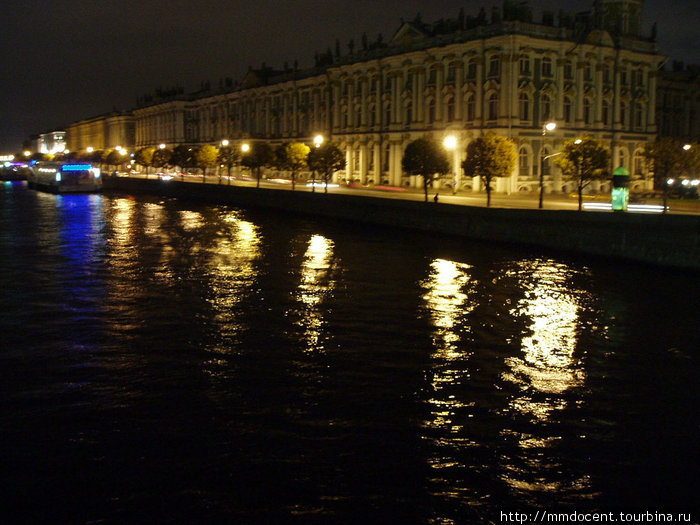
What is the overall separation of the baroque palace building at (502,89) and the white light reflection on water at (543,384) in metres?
34.3

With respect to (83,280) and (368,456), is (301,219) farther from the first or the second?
(368,456)

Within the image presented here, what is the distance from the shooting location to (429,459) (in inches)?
479

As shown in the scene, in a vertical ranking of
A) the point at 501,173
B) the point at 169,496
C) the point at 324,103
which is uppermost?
the point at 324,103

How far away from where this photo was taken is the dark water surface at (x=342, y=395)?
10.9 metres

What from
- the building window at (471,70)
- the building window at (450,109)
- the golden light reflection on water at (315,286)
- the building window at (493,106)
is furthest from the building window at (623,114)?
the golden light reflection on water at (315,286)

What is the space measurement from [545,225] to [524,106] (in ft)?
113

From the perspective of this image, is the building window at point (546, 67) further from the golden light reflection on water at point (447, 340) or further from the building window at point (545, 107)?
the golden light reflection on water at point (447, 340)

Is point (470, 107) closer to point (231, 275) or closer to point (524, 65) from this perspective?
point (524, 65)

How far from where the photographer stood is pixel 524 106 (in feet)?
233

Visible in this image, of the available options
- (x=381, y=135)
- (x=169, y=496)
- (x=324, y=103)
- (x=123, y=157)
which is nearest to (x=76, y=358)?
(x=169, y=496)

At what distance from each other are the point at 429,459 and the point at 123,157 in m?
156

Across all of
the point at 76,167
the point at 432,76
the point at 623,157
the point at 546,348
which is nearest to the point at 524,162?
the point at 623,157

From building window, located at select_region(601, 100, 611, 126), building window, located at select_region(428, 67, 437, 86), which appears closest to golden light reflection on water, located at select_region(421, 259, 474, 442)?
building window, located at select_region(428, 67, 437, 86)

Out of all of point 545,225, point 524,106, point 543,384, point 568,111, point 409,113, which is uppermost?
point 409,113
